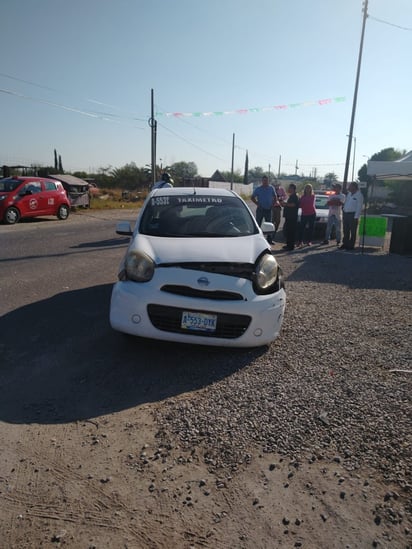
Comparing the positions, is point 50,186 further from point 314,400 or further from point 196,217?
point 314,400

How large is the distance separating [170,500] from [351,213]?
9723 millimetres

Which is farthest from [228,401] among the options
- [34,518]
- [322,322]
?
[322,322]

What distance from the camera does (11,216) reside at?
14508 mm

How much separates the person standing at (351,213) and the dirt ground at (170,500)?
9065mm

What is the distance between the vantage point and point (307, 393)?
3.13 meters

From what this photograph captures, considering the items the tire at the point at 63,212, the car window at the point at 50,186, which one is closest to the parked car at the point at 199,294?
the car window at the point at 50,186

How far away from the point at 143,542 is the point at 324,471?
1.08 meters

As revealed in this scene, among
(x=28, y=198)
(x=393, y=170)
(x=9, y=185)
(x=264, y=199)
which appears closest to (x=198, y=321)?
(x=264, y=199)

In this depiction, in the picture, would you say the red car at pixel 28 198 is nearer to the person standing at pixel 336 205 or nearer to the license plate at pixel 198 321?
the person standing at pixel 336 205

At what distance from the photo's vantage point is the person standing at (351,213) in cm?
1030

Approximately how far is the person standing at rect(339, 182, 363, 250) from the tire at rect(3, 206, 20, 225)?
1144 centimetres

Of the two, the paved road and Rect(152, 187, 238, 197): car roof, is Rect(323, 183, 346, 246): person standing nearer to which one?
Rect(152, 187, 238, 197): car roof

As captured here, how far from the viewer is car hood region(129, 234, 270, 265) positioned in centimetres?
375

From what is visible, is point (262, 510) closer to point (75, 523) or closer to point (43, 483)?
point (75, 523)
